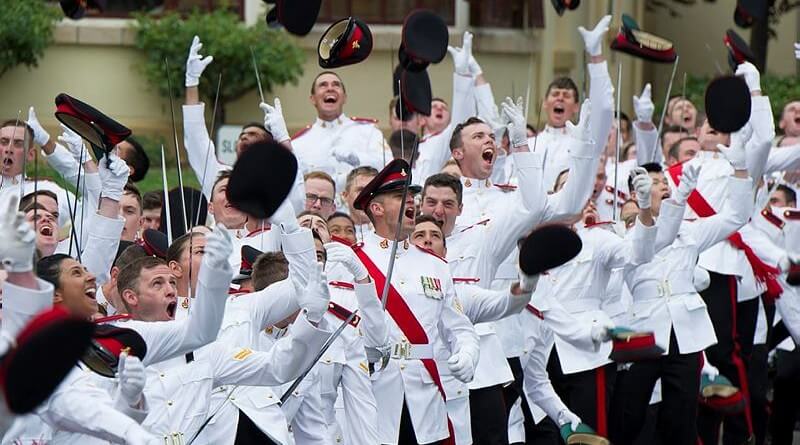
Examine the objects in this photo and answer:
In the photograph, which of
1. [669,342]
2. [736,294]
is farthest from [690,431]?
[736,294]

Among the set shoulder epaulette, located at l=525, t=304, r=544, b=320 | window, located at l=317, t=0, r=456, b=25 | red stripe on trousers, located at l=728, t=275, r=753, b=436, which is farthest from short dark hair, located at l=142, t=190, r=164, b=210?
window, located at l=317, t=0, r=456, b=25

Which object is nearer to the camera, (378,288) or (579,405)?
(378,288)

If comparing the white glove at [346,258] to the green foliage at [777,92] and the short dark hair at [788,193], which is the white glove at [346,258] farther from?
the green foliage at [777,92]

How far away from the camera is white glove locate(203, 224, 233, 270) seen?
19.7 ft

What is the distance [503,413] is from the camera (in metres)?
8.77

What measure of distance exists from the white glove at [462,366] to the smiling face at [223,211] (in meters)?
1.91

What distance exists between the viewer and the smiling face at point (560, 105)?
38.3ft

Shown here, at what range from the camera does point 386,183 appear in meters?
8.01

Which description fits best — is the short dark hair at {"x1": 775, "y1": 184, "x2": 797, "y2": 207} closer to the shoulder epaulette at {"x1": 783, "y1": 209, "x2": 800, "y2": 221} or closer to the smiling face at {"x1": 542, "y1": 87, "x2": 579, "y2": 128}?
the shoulder epaulette at {"x1": 783, "y1": 209, "x2": 800, "y2": 221}

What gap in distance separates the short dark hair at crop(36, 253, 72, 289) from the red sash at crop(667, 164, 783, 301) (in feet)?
16.1

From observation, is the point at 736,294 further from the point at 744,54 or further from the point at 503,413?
the point at 503,413

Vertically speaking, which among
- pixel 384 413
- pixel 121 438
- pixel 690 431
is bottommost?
pixel 690 431

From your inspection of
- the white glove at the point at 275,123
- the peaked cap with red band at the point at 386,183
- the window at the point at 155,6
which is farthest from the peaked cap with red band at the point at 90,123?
the window at the point at 155,6

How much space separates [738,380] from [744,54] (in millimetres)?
1994
